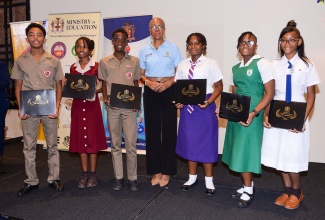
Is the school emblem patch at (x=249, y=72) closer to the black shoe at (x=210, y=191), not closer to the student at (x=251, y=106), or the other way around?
the student at (x=251, y=106)

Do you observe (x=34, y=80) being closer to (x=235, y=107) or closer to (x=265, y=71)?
(x=235, y=107)

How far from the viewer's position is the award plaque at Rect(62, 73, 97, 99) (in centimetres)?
326

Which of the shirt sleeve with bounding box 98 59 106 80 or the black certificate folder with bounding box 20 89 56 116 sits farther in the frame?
the shirt sleeve with bounding box 98 59 106 80

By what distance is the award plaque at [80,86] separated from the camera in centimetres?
326

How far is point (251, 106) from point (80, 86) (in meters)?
1.79

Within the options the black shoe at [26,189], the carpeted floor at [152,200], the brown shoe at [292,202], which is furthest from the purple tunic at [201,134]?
the black shoe at [26,189]

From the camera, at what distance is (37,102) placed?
3188 millimetres

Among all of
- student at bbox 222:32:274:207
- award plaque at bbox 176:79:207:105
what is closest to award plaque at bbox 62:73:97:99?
award plaque at bbox 176:79:207:105

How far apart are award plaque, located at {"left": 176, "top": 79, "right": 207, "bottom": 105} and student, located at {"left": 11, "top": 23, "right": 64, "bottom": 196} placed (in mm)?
1360

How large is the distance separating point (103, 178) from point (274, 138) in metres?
2.18

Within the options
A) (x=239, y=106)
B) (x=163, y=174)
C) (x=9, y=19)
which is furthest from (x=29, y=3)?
(x=239, y=106)

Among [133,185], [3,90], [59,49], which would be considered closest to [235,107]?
[133,185]

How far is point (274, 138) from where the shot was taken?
9.50 ft

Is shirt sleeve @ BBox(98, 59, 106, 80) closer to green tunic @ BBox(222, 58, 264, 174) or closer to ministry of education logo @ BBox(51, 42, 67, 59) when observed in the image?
green tunic @ BBox(222, 58, 264, 174)
